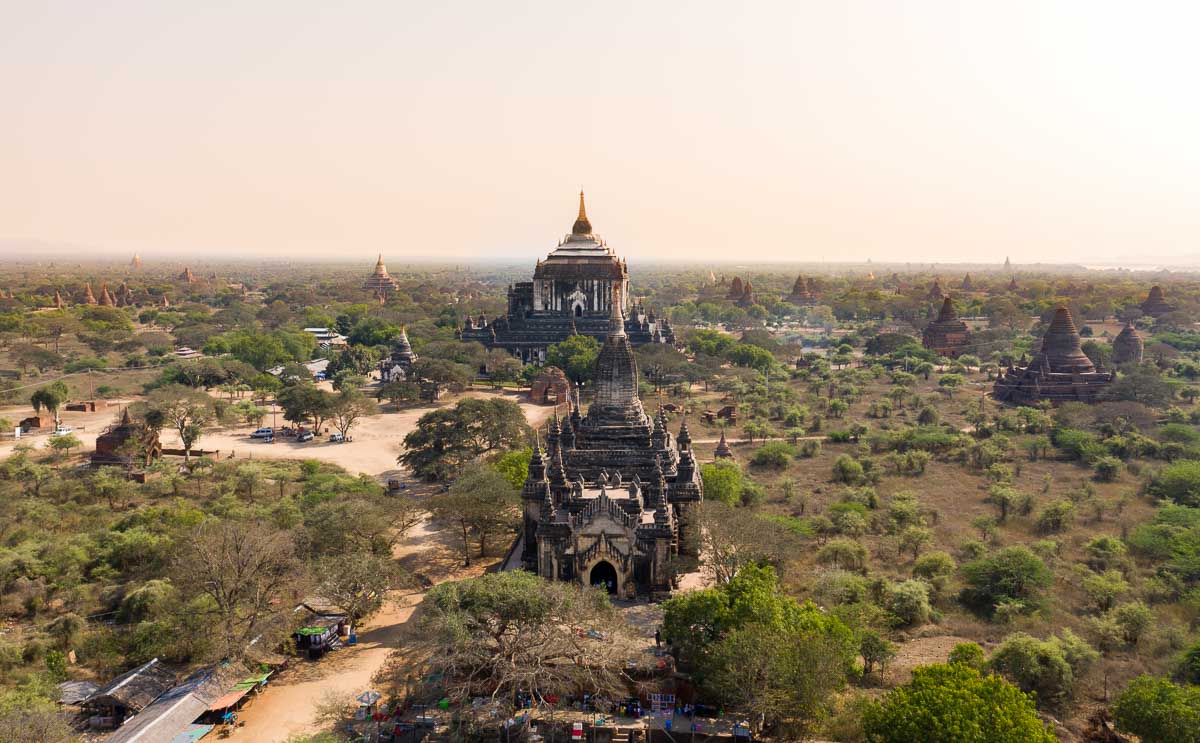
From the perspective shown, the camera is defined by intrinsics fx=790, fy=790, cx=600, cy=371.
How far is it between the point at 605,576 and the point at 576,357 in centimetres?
4161

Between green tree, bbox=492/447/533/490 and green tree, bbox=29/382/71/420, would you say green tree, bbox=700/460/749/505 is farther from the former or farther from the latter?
green tree, bbox=29/382/71/420

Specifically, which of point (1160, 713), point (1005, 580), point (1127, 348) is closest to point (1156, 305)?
point (1127, 348)

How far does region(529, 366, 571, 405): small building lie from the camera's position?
217ft

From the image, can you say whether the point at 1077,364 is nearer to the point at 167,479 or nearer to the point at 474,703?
the point at 474,703

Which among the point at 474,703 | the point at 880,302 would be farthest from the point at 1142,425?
the point at 880,302

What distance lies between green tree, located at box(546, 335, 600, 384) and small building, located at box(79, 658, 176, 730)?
46834mm

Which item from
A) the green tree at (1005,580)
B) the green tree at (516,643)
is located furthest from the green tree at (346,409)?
the green tree at (1005,580)

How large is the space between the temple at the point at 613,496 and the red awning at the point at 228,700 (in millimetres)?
10304

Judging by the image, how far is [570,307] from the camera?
85.1 m

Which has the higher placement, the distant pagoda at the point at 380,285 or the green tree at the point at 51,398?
the distant pagoda at the point at 380,285

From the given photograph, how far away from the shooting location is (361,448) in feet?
170

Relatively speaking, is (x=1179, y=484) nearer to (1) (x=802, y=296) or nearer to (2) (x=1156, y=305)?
(2) (x=1156, y=305)

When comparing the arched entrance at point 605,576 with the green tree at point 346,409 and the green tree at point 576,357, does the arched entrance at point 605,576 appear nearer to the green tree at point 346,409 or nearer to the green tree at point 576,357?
the green tree at point 346,409

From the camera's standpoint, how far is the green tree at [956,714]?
16.7 m
